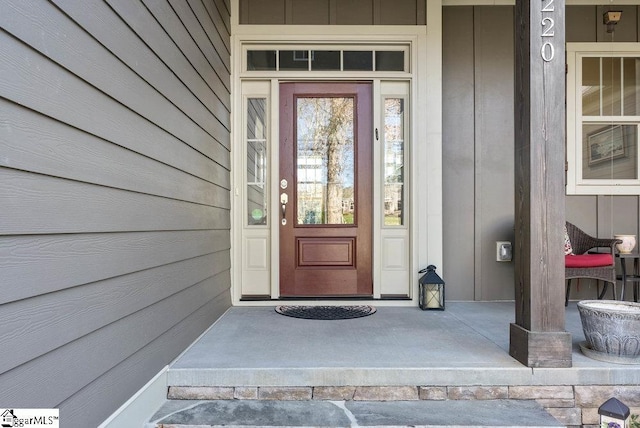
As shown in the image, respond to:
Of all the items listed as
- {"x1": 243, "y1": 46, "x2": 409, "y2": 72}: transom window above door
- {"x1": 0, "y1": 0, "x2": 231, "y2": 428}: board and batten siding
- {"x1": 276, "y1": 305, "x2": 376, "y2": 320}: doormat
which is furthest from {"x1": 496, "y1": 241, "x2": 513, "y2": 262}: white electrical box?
{"x1": 0, "y1": 0, "x2": 231, "y2": 428}: board and batten siding

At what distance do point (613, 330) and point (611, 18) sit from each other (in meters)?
3.02

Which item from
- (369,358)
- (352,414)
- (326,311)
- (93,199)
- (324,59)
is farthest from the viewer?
(324,59)

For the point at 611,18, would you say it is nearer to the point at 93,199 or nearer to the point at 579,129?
the point at 579,129

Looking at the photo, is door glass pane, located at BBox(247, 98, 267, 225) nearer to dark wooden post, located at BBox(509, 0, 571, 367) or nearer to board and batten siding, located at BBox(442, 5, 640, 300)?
board and batten siding, located at BBox(442, 5, 640, 300)

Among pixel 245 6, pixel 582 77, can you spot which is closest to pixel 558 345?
pixel 582 77

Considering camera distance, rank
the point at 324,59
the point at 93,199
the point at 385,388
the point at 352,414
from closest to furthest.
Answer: the point at 93,199 < the point at 352,414 < the point at 385,388 < the point at 324,59

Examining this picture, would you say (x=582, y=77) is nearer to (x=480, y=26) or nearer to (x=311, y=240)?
(x=480, y=26)

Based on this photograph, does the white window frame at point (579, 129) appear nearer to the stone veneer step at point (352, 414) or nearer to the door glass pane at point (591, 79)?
the door glass pane at point (591, 79)

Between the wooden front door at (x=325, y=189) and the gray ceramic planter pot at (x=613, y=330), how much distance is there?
168 centimetres

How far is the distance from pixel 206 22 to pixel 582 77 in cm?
333

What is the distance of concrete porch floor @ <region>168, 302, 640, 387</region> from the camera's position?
180 centimetres

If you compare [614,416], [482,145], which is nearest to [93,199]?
[614,416]

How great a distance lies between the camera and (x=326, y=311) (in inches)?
119

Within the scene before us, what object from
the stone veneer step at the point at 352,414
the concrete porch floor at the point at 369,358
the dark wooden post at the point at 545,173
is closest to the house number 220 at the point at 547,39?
the dark wooden post at the point at 545,173
